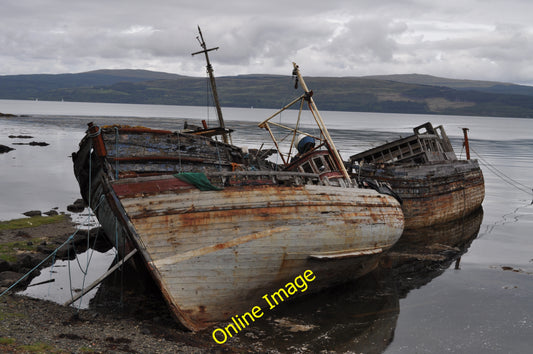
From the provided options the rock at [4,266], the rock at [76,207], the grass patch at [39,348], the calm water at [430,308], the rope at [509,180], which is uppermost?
the rope at [509,180]

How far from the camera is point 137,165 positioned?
14648 millimetres

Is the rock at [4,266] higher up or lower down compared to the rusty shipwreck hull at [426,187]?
lower down

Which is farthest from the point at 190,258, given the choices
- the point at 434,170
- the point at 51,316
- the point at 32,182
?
the point at 32,182

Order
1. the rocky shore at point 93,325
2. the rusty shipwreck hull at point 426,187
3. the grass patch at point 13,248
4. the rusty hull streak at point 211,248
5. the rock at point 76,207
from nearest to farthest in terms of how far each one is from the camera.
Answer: the rocky shore at point 93,325 → the rusty hull streak at point 211,248 → the grass patch at point 13,248 → the rusty shipwreck hull at point 426,187 → the rock at point 76,207

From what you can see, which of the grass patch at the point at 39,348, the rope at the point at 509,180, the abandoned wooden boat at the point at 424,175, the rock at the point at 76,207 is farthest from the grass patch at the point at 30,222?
the rope at the point at 509,180

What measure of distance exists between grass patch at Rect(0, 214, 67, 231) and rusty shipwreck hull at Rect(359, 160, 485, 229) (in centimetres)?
1440

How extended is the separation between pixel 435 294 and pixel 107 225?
35.9 ft

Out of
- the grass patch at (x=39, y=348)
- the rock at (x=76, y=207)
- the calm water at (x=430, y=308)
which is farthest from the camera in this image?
the rock at (x=76, y=207)

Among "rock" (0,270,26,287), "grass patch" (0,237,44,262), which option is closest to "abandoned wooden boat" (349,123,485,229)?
"grass patch" (0,237,44,262)

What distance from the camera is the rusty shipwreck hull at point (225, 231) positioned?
37.6 ft

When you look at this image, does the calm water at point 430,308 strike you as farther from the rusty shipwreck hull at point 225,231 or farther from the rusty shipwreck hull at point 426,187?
the rusty shipwreck hull at point 225,231

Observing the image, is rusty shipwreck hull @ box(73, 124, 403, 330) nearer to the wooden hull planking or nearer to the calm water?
the wooden hull planking

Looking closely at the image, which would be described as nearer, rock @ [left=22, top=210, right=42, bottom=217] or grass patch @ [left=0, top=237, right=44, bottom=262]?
grass patch @ [left=0, top=237, right=44, bottom=262]

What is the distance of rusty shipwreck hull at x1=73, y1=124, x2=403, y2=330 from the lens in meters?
11.5
